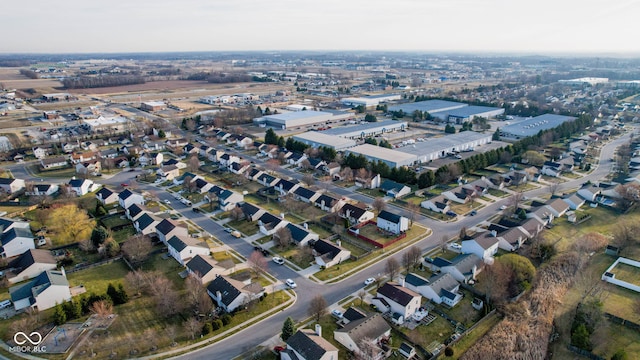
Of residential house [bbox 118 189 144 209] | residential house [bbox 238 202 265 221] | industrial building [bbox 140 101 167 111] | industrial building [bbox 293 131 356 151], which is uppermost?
industrial building [bbox 140 101 167 111]

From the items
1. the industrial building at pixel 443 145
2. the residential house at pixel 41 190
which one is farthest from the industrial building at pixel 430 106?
the residential house at pixel 41 190

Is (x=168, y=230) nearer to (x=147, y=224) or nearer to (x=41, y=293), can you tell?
(x=147, y=224)

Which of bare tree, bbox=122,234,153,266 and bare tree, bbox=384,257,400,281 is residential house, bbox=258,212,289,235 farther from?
bare tree, bbox=384,257,400,281

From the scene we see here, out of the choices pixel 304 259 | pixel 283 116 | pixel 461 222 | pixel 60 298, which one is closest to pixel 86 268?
pixel 60 298

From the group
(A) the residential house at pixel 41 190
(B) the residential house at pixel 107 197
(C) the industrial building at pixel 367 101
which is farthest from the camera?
(C) the industrial building at pixel 367 101

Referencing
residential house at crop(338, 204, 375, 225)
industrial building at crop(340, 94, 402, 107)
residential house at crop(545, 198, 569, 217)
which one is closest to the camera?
residential house at crop(338, 204, 375, 225)

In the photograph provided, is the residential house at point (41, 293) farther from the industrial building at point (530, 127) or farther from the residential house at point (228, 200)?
the industrial building at point (530, 127)

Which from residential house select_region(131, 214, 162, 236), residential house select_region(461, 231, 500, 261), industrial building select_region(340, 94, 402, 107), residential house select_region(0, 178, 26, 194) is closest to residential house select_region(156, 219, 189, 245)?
residential house select_region(131, 214, 162, 236)
